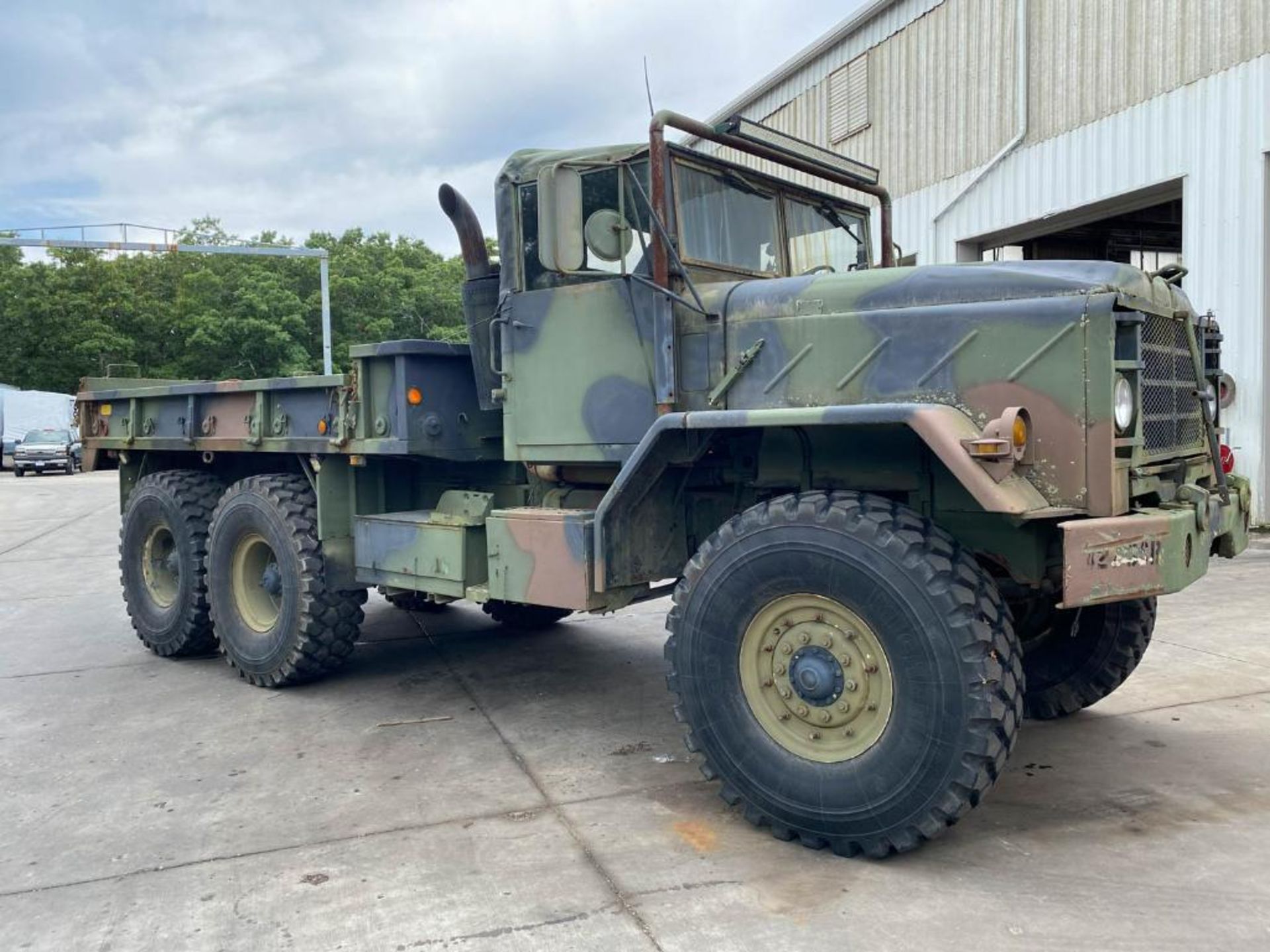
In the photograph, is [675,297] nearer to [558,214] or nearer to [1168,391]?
[558,214]

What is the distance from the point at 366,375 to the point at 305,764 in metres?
1.97

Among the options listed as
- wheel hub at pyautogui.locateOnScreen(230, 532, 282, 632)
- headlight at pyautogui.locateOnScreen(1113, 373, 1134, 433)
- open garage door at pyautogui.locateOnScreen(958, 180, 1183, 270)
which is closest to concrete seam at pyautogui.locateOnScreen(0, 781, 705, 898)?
headlight at pyautogui.locateOnScreen(1113, 373, 1134, 433)

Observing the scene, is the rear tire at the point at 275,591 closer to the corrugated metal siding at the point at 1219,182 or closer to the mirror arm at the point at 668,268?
the mirror arm at the point at 668,268

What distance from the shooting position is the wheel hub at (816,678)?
3.40 meters

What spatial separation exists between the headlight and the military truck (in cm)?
1

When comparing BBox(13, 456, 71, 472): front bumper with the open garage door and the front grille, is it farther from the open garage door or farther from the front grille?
the front grille

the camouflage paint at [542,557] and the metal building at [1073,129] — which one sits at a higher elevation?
the metal building at [1073,129]

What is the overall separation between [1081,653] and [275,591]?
421 cm

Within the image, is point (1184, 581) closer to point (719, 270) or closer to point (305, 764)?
point (719, 270)

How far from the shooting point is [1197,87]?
10.2 meters

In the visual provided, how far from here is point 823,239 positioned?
516cm

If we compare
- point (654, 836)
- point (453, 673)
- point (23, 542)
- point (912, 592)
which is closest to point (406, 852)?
point (654, 836)

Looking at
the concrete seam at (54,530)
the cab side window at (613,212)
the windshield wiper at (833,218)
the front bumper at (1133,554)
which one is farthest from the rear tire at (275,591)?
the concrete seam at (54,530)

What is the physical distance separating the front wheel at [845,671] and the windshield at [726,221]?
4.52 feet
